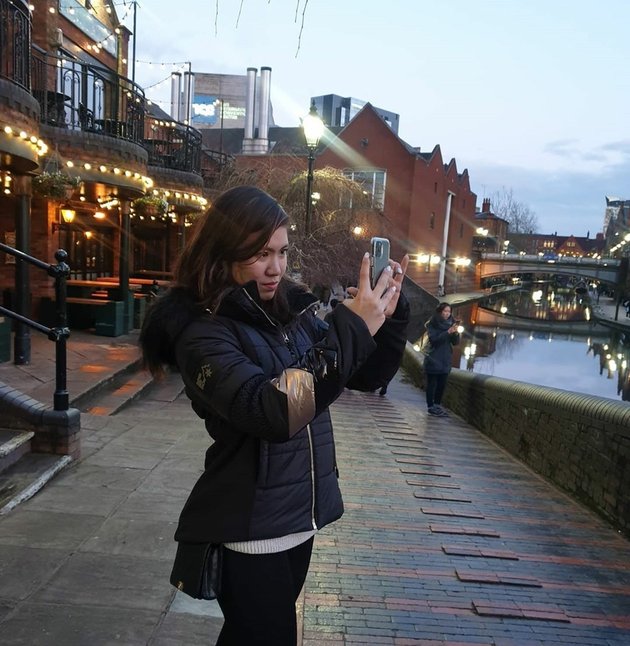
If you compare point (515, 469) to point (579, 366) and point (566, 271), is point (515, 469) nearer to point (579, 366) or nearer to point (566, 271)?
point (579, 366)

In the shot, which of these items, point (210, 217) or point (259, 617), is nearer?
point (259, 617)

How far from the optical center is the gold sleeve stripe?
4.42 ft

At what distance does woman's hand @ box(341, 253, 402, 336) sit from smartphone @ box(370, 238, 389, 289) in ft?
0.09

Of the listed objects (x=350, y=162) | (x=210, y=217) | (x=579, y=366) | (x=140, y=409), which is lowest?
(x=579, y=366)

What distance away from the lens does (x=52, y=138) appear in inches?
375

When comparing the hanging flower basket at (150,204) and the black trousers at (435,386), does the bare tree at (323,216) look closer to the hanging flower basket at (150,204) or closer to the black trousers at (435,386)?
the hanging flower basket at (150,204)

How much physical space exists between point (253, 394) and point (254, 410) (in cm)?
4

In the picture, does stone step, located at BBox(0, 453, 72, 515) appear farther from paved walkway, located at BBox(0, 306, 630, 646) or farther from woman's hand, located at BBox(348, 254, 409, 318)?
woman's hand, located at BBox(348, 254, 409, 318)

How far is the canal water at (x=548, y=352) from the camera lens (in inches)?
938

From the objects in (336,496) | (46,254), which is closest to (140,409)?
(336,496)

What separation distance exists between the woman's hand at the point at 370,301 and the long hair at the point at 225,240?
0.29 metres

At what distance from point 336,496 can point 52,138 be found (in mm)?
9737

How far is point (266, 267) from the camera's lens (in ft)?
5.31

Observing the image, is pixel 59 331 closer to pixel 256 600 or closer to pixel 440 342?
pixel 256 600
